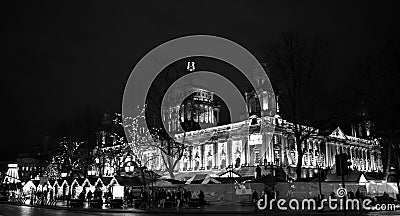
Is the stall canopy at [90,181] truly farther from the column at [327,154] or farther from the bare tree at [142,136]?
the column at [327,154]

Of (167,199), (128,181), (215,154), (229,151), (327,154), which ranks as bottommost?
(167,199)

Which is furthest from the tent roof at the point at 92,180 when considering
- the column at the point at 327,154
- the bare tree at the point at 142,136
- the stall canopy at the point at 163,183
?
the column at the point at 327,154

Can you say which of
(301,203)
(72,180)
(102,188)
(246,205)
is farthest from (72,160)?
(301,203)

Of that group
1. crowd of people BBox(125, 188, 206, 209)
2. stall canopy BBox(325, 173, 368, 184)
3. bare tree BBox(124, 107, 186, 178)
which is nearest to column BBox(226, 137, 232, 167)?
bare tree BBox(124, 107, 186, 178)

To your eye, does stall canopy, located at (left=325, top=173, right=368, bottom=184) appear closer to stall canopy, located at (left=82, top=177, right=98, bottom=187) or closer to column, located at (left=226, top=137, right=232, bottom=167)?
stall canopy, located at (left=82, top=177, right=98, bottom=187)

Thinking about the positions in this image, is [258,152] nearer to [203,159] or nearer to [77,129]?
[203,159]

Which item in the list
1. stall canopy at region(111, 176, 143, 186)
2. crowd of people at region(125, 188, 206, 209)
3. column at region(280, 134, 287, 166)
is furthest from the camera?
column at region(280, 134, 287, 166)

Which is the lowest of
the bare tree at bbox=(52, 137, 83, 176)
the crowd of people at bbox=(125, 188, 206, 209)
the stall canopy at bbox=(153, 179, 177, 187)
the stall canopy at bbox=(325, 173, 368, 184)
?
the crowd of people at bbox=(125, 188, 206, 209)

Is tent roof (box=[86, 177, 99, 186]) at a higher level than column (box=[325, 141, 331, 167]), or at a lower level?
lower

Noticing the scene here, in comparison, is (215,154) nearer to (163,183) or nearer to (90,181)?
(90,181)

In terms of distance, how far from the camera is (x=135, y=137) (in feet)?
197

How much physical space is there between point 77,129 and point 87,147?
3956 millimetres

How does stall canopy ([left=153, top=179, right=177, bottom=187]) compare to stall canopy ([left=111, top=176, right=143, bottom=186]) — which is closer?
stall canopy ([left=153, top=179, right=177, bottom=187])

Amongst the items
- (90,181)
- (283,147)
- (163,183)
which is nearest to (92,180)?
(90,181)
